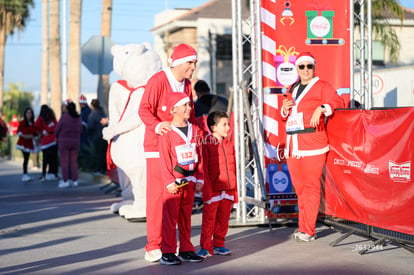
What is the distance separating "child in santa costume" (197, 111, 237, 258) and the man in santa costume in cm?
30

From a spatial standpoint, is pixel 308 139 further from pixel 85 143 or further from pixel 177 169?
pixel 85 143

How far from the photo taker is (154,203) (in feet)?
25.0

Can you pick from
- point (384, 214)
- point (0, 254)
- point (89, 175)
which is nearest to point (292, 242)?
point (384, 214)

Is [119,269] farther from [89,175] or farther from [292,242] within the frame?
[89,175]

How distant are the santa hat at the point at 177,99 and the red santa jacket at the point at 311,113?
6.29 ft

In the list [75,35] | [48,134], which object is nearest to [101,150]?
[48,134]

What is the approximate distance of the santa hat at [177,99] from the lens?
7.45 m

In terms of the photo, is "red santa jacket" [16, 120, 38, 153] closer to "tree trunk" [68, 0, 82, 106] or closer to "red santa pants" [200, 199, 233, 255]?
"tree trunk" [68, 0, 82, 106]

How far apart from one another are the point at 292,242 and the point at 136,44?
4211mm

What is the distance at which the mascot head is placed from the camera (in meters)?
10.9

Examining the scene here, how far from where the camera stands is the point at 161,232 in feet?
25.0

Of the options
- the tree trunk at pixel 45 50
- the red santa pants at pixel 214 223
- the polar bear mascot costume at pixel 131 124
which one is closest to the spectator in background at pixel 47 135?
the polar bear mascot costume at pixel 131 124

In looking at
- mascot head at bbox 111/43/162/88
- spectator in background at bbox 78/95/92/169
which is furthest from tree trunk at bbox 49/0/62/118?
mascot head at bbox 111/43/162/88

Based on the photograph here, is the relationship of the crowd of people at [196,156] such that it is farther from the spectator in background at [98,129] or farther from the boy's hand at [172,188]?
the spectator in background at [98,129]
